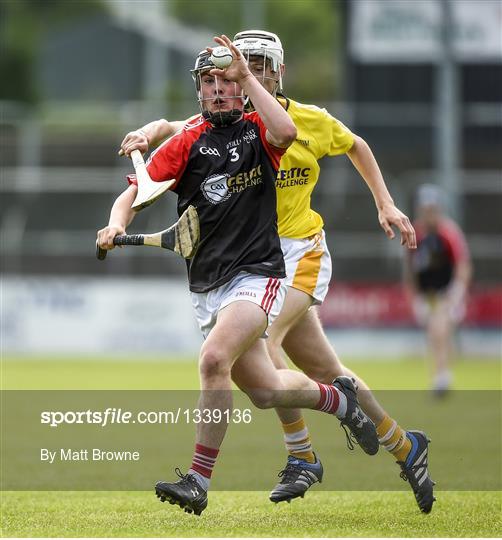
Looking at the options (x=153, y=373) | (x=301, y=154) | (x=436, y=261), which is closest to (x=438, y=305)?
(x=436, y=261)

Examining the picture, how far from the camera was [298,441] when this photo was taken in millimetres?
7340

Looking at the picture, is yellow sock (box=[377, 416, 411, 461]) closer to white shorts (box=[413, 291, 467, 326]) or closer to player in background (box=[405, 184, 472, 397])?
player in background (box=[405, 184, 472, 397])

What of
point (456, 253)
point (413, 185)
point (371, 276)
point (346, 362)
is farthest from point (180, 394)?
point (413, 185)

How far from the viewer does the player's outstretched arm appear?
648 cm

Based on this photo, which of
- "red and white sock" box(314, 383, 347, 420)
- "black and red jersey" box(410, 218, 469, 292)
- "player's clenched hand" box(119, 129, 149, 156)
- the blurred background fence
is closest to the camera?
"player's clenched hand" box(119, 129, 149, 156)

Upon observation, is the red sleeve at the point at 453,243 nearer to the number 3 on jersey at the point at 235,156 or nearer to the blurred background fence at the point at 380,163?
the blurred background fence at the point at 380,163

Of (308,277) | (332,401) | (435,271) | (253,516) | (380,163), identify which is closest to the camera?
(253,516)

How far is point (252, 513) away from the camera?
6.82 m

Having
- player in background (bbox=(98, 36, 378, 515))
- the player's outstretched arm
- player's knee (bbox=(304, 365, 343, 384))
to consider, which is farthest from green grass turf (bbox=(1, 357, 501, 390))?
player in background (bbox=(98, 36, 378, 515))

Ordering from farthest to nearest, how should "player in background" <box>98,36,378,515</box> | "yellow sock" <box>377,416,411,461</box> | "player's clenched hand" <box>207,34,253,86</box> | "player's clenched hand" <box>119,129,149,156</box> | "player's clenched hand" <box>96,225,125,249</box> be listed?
"yellow sock" <box>377,416,411,461</box>, "player's clenched hand" <box>119,129,149,156</box>, "player in background" <box>98,36,378,515</box>, "player's clenched hand" <box>207,34,253,86</box>, "player's clenched hand" <box>96,225,125,249</box>

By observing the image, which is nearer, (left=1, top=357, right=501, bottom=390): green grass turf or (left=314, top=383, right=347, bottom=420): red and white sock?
(left=314, top=383, right=347, bottom=420): red and white sock

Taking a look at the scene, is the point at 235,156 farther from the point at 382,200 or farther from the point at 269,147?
the point at 382,200

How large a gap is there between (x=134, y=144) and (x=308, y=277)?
139cm

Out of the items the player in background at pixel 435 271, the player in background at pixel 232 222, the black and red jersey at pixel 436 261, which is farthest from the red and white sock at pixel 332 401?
the black and red jersey at pixel 436 261
